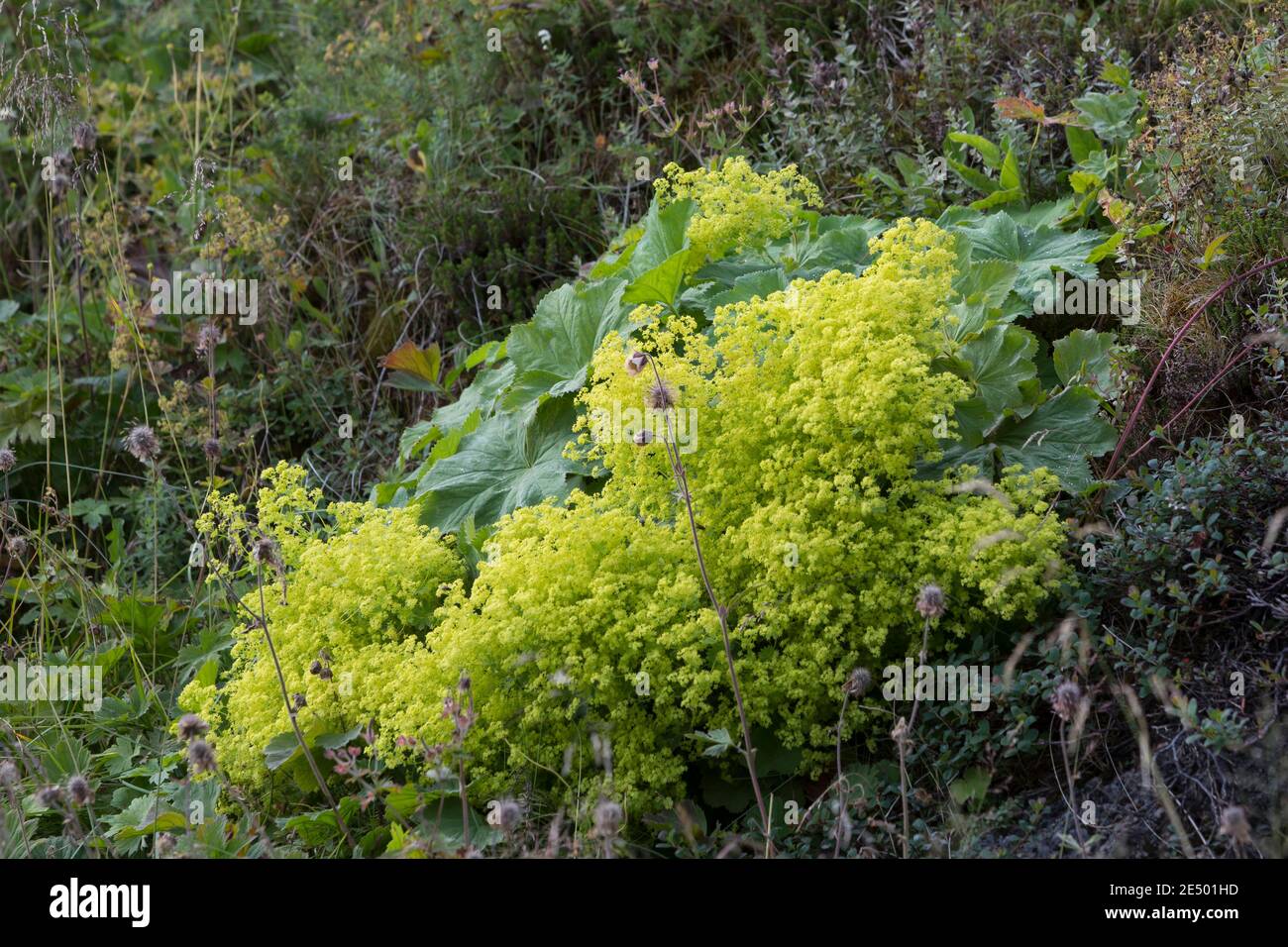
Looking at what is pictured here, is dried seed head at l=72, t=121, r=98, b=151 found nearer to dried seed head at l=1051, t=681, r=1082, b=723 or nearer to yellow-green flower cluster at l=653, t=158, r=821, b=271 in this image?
yellow-green flower cluster at l=653, t=158, r=821, b=271

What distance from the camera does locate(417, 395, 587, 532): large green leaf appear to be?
297 centimetres

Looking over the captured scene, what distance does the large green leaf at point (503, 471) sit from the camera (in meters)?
2.97

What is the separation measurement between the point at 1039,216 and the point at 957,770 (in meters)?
1.76

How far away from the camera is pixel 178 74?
5.82m

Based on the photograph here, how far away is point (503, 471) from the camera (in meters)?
3.08

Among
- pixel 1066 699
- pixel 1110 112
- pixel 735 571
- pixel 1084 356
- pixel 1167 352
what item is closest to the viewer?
pixel 1066 699

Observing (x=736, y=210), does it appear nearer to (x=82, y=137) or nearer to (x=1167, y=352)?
(x=1167, y=352)

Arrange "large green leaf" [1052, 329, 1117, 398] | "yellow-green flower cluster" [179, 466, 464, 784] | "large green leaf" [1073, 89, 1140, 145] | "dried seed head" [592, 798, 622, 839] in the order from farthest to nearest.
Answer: "large green leaf" [1073, 89, 1140, 145]
"large green leaf" [1052, 329, 1117, 398]
"yellow-green flower cluster" [179, 466, 464, 784]
"dried seed head" [592, 798, 622, 839]

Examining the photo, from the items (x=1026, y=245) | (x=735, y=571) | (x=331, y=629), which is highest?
(x=1026, y=245)

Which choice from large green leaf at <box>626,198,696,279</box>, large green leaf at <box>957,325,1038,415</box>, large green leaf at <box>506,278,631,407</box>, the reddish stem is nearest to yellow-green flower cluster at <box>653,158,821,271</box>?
large green leaf at <box>626,198,696,279</box>

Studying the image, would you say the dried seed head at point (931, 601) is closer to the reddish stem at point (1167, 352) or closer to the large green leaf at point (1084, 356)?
the reddish stem at point (1167, 352)

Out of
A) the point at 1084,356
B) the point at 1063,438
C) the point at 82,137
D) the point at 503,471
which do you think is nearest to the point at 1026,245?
the point at 1084,356

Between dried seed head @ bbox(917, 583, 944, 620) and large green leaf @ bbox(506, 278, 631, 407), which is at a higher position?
large green leaf @ bbox(506, 278, 631, 407)

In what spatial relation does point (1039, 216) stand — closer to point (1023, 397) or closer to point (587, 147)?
point (1023, 397)
